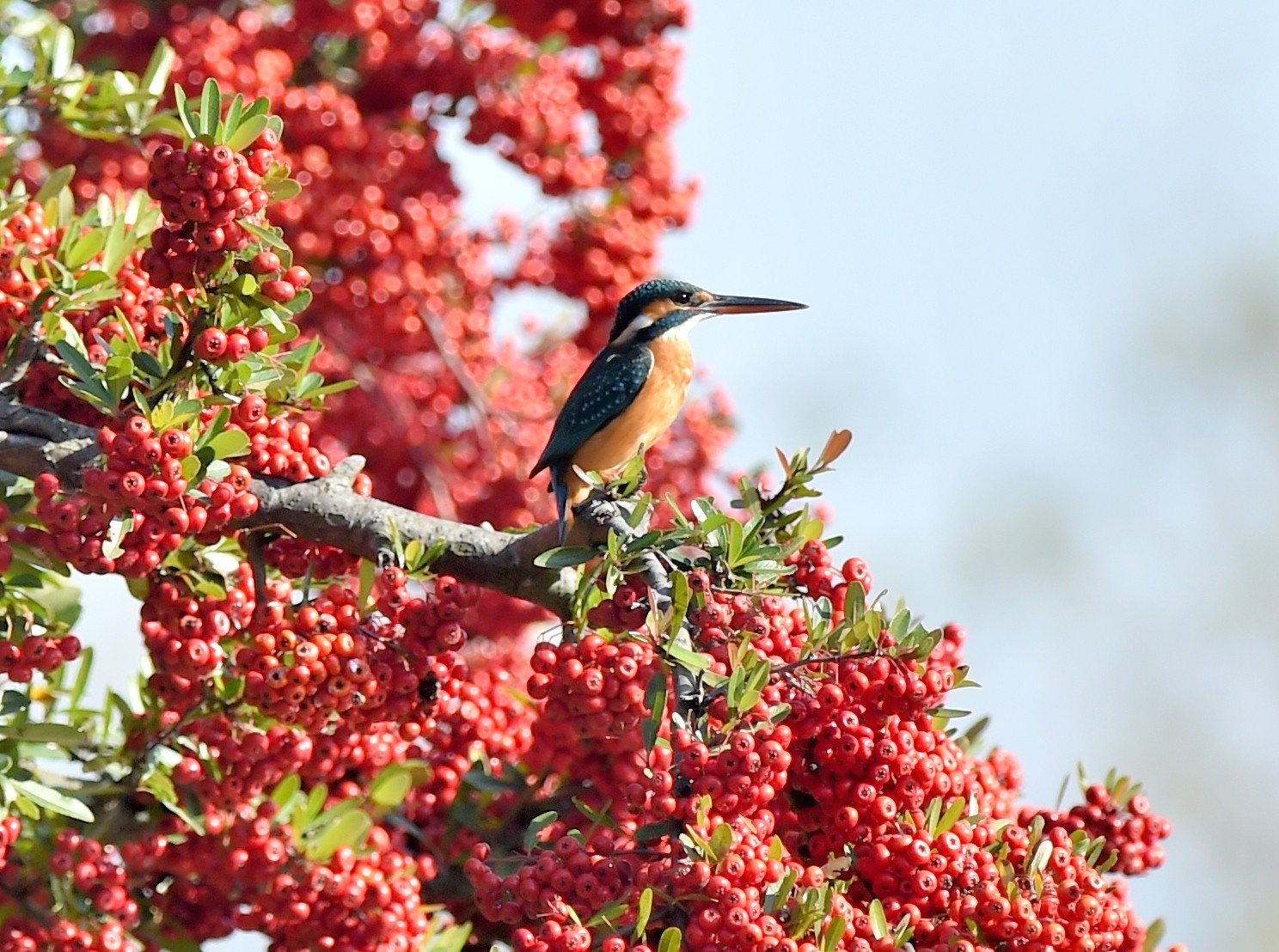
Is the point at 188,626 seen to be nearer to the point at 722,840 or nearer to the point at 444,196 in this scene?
the point at 722,840

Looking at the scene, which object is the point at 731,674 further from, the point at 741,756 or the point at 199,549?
the point at 199,549

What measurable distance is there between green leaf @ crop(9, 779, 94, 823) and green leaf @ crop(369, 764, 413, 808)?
1.69ft

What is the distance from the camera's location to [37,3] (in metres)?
4.54

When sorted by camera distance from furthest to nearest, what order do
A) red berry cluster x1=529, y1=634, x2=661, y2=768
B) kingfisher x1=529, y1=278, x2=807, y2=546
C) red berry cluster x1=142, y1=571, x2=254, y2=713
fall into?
1. kingfisher x1=529, y1=278, x2=807, y2=546
2. red berry cluster x1=142, y1=571, x2=254, y2=713
3. red berry cluster x1=529, y1=634, x2=661, y2=768

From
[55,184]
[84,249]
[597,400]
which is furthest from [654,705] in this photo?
[597,400]

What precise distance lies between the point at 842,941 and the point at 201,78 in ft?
9.71

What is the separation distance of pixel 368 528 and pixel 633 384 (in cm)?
152

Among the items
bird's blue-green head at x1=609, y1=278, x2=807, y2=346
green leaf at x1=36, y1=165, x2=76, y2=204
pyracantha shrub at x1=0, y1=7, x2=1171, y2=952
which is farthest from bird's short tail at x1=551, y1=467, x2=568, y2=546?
green leaf at x1=36, y1=165, x2=76, y2=204

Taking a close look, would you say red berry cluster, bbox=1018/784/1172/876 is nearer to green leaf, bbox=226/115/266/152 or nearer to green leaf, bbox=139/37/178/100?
green leaf, bbox=226/115/266/152

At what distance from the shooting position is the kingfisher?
4.02m

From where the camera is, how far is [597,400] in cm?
411

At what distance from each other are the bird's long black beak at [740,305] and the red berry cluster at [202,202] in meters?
1.56

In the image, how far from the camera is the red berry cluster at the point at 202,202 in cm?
245

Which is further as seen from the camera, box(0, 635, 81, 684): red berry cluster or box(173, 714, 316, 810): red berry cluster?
box(173, 714, 316, 810): red berry cluster
